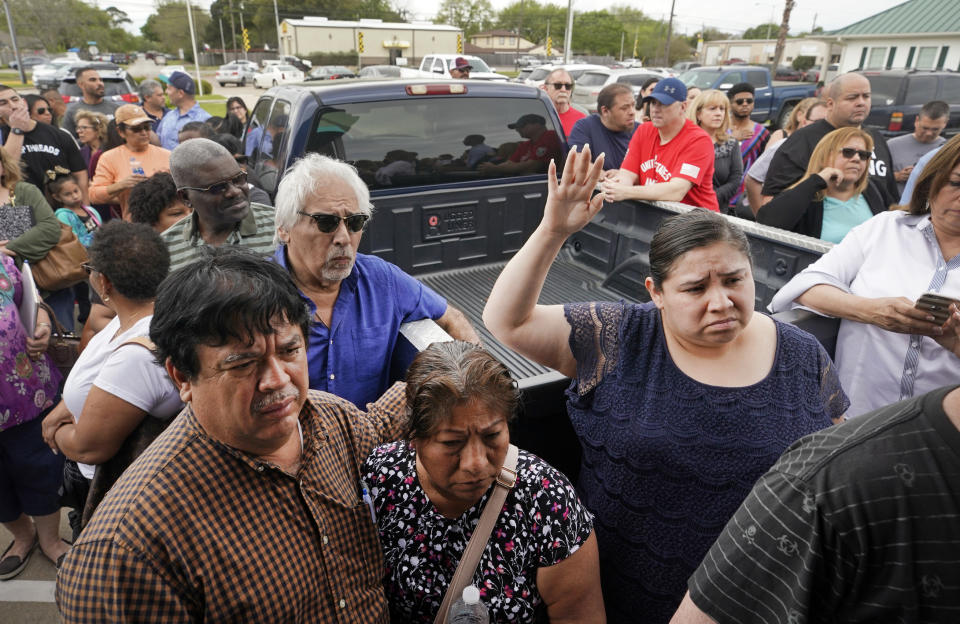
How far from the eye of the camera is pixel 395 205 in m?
3.91

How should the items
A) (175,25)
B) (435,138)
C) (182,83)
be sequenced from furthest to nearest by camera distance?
(175,25) → (182,83) → (435,138)

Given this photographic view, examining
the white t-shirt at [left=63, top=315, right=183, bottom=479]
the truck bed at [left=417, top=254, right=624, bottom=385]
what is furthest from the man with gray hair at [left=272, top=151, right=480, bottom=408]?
the truck bed at [left=417, top=254, right=624, bottom=385]

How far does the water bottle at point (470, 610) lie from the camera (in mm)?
1505

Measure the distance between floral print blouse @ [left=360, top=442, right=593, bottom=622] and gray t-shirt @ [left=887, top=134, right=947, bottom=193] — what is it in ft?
20.1

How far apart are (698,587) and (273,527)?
941 mm

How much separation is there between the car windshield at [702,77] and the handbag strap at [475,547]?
18.3 metres

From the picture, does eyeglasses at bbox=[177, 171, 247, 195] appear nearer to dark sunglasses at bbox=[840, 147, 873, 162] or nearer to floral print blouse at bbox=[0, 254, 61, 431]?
floral print blouse at bbox=[0, 254, 61, 431]

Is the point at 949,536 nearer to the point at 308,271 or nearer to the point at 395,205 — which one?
the point at 308,271

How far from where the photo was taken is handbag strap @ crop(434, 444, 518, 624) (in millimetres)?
1552

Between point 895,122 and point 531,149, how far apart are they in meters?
10.9

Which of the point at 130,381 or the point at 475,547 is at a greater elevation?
the point at 130,381

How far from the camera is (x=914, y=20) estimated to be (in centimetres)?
3300

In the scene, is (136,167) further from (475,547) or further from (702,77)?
(702,77)

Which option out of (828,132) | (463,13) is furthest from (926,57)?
(463,13)
